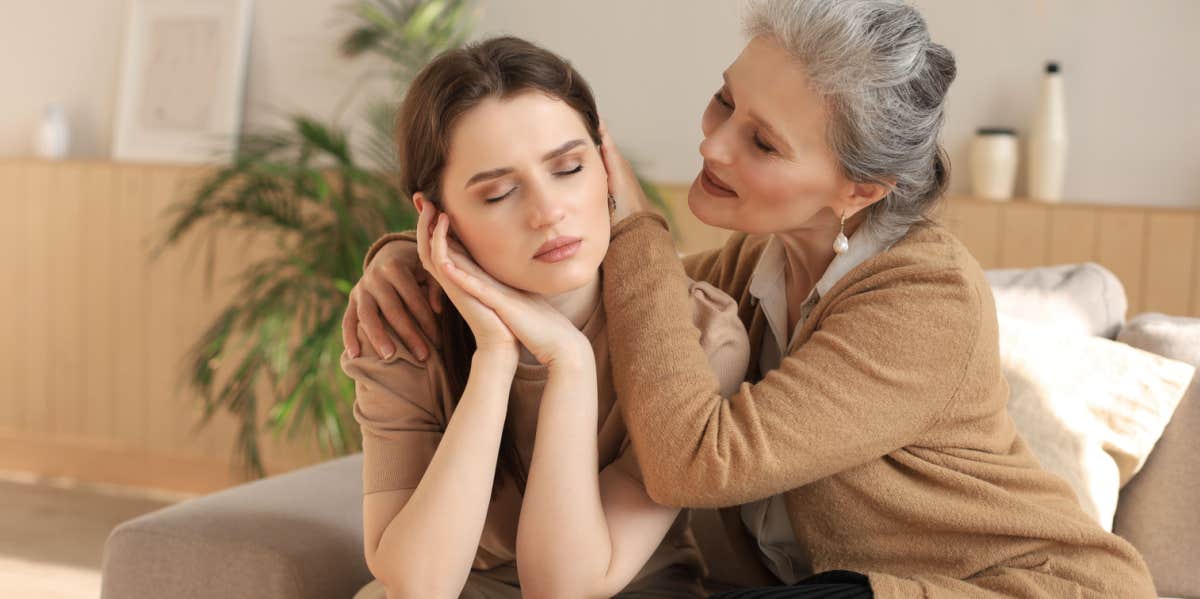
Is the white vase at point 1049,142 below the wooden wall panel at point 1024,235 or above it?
above

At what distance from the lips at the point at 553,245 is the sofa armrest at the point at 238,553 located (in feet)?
2.04

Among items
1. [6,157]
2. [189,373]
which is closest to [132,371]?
[189,373]

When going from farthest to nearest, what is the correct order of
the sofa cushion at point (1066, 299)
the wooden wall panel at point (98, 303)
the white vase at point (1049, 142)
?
1. the wooden wall panel at point (98, 303)
2. the white vase at point (1049, 142)
3. the sofa cushion at point (1066, 299)

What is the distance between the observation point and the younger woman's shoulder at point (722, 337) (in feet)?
5.23

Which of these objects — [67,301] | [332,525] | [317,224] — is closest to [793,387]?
[332,525]

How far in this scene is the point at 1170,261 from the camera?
11.3 ft

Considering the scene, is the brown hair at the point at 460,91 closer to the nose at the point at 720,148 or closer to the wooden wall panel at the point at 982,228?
the nose at the point at 720,148

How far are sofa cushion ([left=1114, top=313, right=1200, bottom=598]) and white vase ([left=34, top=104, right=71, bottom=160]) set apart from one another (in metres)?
4.12

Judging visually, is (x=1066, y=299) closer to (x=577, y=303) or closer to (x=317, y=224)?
(x=577, y=303)

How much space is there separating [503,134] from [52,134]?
3.97 m

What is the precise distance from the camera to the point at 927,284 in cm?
153

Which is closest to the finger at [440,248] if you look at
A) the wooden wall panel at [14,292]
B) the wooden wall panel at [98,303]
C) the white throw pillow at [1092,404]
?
the white throw pillow at [1092,404]

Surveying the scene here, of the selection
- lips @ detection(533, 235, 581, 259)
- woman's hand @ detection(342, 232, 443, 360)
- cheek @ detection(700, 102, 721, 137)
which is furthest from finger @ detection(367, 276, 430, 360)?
cheek @ detection(700, 102, 721, 137)

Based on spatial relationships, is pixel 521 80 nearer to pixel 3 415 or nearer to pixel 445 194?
pixel 445 194
